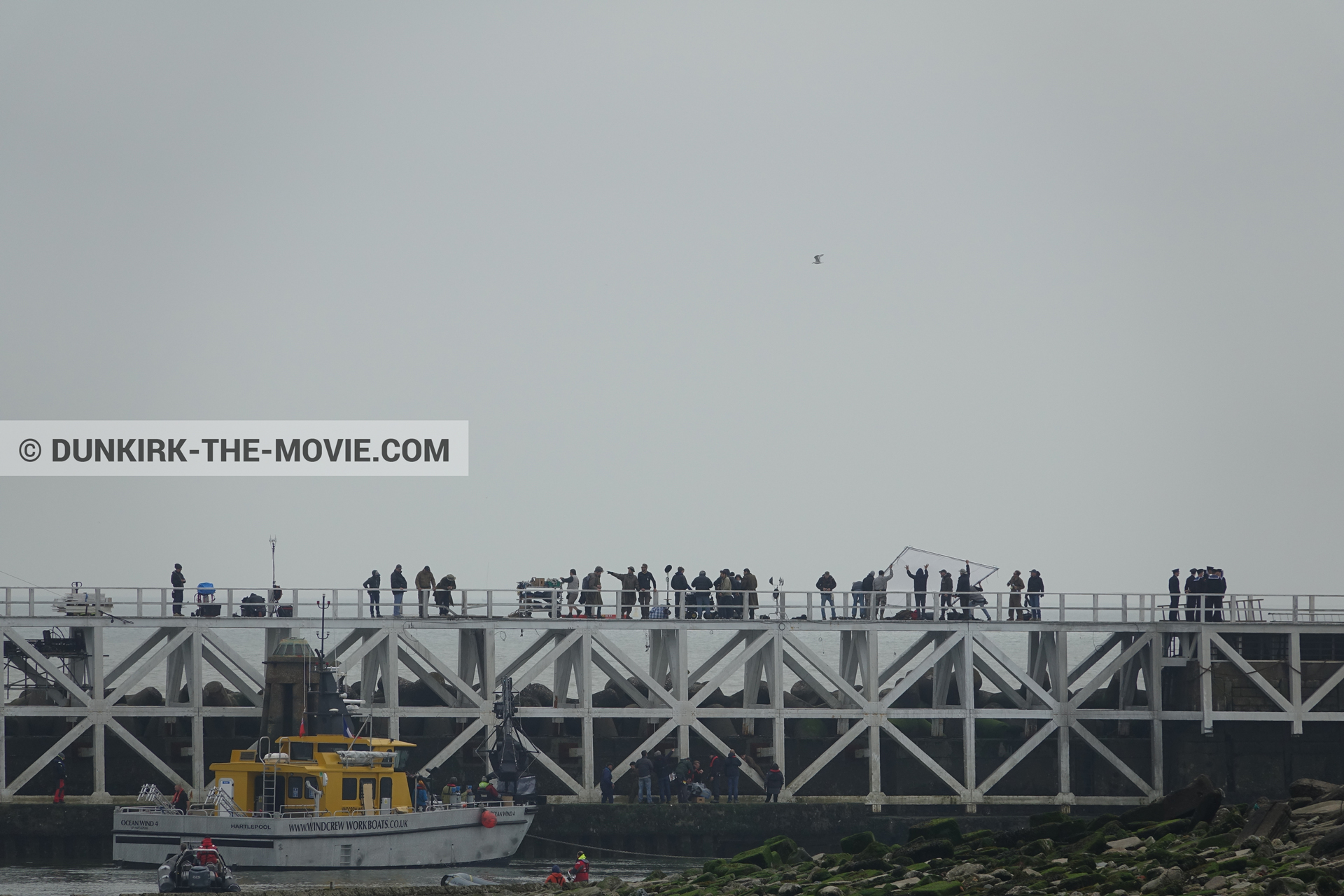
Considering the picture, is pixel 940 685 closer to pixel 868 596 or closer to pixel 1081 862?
pixel 868 596

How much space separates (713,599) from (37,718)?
62.2 ft

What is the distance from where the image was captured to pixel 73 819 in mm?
43781

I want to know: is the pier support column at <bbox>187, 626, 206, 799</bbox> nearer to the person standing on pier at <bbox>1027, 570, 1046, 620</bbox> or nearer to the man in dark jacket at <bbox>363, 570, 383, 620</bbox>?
the man in dark jacket at <bbox>363, 570, 383, 620</bbox>

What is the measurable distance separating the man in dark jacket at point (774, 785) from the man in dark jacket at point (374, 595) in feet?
35.2

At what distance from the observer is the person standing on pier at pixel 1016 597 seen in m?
49.2

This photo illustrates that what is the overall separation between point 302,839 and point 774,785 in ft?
39.9

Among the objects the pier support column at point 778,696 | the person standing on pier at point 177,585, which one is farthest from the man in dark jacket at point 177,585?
the pier support column at point 778,696

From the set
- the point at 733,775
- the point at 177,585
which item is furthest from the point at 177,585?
the point at 733,775

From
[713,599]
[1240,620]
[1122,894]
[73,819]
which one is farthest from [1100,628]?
[73,819]

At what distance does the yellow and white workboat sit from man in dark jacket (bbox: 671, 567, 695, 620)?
711cm

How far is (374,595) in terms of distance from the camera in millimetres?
48844

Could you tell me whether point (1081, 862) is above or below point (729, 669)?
below

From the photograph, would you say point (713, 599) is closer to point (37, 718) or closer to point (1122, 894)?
point (37, 718)

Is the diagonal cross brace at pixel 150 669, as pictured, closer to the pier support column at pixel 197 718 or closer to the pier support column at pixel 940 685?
the pier support column at pixel 197 718
